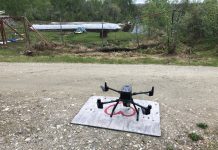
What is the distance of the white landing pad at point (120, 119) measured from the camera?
12.7 feet

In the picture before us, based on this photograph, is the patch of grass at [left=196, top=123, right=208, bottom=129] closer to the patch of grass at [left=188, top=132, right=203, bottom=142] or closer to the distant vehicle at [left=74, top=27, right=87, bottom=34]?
the patch of grass at [left=188, top=132, right=203, bottom=142]

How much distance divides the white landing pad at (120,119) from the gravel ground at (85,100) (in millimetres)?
103

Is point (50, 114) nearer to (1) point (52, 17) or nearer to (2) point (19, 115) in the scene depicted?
(2) point (19, 115)

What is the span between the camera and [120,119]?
4.12 metres

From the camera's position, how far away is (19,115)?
4367 millimetres

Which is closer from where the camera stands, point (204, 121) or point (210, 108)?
point (204, 121)

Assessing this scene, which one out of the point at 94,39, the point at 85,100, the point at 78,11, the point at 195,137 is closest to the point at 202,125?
the point at 195,137

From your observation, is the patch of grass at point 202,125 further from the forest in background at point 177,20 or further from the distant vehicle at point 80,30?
the distant vehicle at point 80,30

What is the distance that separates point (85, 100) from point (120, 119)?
114cm

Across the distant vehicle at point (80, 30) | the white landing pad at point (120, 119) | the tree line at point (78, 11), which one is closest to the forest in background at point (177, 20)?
the tree line at point (78, 11)

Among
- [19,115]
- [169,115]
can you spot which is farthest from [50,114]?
[169,115]

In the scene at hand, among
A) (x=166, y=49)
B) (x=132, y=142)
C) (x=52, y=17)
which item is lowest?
(x=132, y=142)

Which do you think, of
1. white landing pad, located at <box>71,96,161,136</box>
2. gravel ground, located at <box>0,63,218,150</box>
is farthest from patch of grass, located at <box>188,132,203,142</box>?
white landing pad, located at <box>71,96,161,136</box>

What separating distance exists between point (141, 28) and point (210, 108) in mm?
10717
